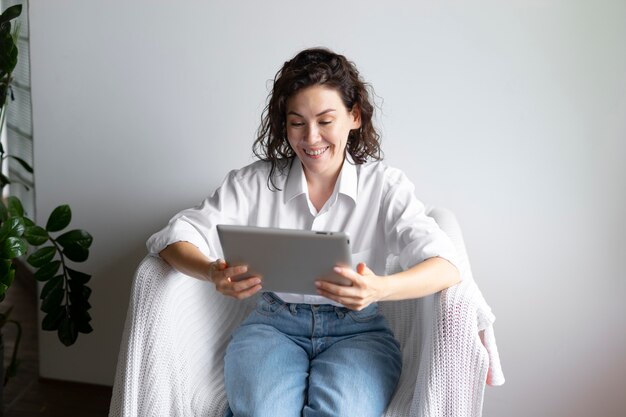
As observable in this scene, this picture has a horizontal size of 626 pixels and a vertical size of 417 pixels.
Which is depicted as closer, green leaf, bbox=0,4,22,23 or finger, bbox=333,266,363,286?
finger, bbox=333,266,363,286

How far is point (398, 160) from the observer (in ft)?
7.54

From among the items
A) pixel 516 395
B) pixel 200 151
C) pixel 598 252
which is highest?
pixel 200 151

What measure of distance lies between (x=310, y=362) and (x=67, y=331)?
0.87 meters

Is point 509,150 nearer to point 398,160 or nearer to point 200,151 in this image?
point 398,160

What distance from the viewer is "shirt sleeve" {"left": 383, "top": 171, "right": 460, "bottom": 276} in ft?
5.68

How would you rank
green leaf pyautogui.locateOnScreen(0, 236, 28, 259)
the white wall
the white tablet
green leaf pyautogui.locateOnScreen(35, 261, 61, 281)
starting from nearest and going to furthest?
the white tablet, green leaf pyautogui.locateOnScreen(0, 236, 28, 259), the white wall, green leaf pyautogui.locateOnScreen(35, 261, 61, 281)

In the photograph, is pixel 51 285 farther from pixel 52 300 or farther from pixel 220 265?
pixel 220 265

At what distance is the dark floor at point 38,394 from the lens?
246 cm

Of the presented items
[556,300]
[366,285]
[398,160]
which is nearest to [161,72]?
[398,160]

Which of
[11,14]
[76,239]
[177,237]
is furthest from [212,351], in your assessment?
[11,14]

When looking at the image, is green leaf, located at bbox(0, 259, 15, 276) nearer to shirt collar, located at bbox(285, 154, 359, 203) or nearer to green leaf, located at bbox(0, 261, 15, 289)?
green leaf, located at bbox(0, 261, 15, 289)

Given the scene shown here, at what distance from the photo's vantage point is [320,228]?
189cm

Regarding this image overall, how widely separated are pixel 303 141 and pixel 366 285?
0.38 meters

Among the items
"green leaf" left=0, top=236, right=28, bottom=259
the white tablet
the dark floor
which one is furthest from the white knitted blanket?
the dark floor
